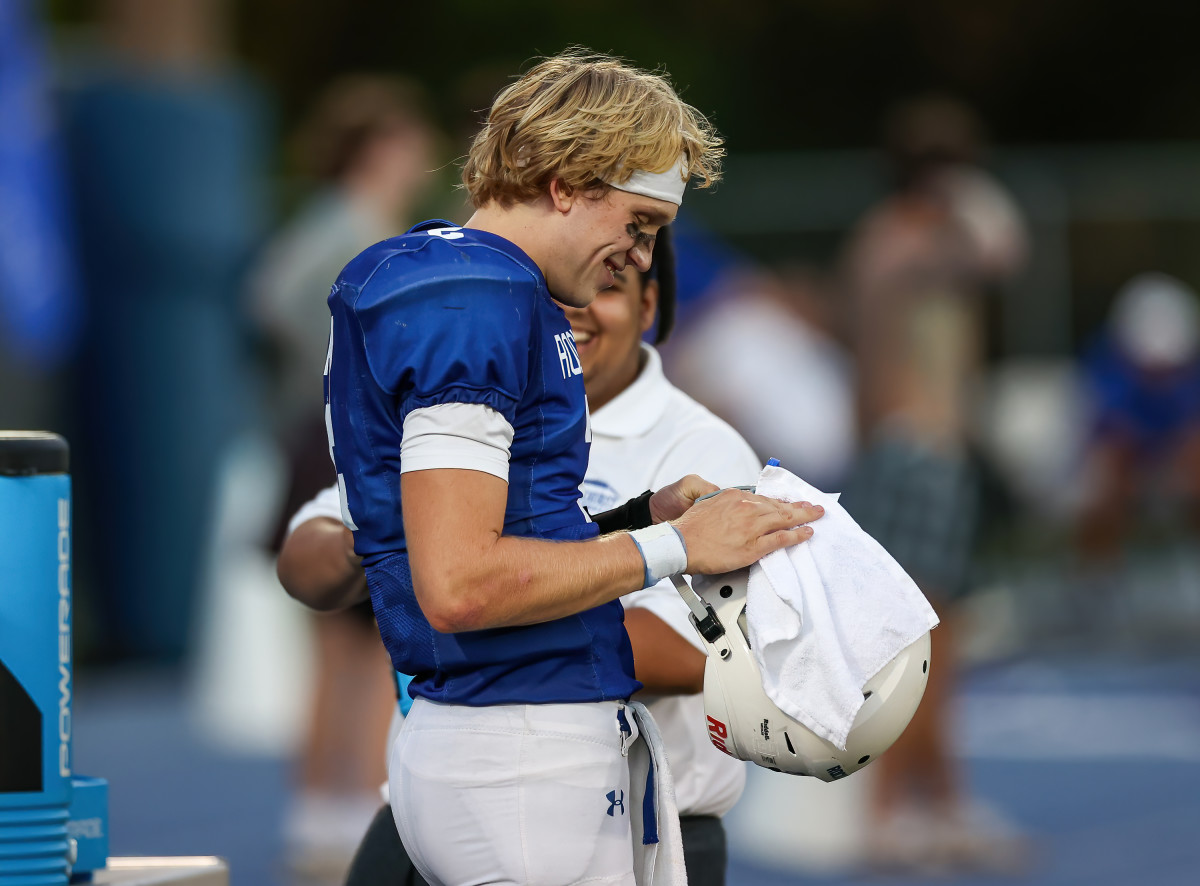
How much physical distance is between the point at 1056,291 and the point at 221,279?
619cm

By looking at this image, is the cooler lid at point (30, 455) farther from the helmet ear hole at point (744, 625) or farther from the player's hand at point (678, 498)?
the helmet ear hole at point (744, 625)

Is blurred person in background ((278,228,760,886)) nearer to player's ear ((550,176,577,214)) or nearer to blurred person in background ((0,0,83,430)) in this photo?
player's ear ((550,176,577,214))

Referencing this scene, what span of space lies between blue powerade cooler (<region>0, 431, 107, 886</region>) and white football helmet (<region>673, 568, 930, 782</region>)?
899 mm

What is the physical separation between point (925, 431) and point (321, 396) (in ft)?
6.72

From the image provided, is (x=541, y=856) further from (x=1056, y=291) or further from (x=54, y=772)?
(x=1056, y=291)

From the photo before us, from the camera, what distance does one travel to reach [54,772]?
238 cm

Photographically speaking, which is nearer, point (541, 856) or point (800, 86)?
point (541, 856)

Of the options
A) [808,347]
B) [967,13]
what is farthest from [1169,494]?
[967,13]

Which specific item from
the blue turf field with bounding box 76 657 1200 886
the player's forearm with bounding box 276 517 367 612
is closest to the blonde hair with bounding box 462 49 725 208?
the player's forearm with bounding box 276 517 367 612

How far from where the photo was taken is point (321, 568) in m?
2.60

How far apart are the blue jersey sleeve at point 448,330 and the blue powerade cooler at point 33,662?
62 centimetres

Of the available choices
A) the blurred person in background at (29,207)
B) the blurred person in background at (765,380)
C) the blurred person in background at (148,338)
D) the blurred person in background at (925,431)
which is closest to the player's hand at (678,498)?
the blurred person in background at (925,431)

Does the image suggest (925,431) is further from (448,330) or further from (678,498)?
(448,330)

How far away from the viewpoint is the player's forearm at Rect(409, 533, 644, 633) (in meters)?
1.95
